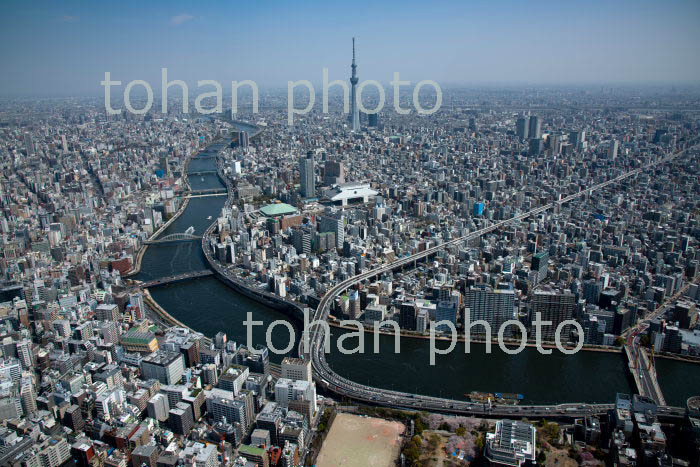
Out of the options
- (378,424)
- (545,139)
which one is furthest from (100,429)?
(545,139)

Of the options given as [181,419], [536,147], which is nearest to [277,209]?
[181,419]

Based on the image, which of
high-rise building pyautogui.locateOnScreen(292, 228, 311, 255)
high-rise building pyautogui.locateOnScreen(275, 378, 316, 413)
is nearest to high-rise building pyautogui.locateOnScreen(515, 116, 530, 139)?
high-rise building pyautogui.locateOnScreen(292, 228, 311, 255)

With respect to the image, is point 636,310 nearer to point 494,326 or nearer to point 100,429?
point 494,326

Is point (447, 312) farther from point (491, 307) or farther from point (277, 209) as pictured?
point (277, 209)

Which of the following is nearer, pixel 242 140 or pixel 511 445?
pixel 511 445

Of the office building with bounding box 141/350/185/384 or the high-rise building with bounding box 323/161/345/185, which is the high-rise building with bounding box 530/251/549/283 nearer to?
the office building with bounding box 141/350/185/384
